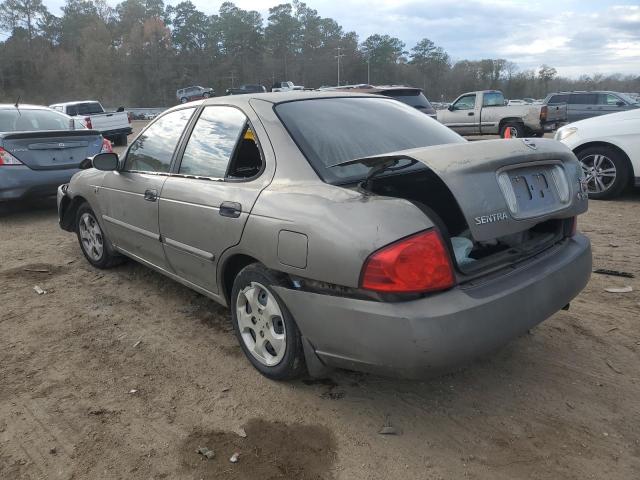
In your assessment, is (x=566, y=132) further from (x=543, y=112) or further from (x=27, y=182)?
(x=543, y=112)

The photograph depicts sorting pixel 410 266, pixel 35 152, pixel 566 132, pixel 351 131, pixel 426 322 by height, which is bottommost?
pixel 426 322

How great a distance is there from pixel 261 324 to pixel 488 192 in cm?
143

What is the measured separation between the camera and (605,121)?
23.5 feet

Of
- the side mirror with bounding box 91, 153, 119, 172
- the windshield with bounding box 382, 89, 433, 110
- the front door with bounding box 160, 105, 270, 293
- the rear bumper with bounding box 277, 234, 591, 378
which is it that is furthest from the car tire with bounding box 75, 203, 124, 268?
the windshield with bounding box 382, 89, 433, 110

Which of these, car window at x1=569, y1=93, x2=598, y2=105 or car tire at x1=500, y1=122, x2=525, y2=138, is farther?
car window at x1=569, y1=93, x2=598, y2=105

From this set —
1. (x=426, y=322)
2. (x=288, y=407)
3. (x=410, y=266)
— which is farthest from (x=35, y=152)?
(x=426, y=322)

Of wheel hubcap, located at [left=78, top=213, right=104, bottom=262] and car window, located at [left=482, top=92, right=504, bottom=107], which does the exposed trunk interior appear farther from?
car window, located at [left=482, top=92, right=504, bottom=107]

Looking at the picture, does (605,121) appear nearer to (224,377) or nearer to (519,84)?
(224,377)

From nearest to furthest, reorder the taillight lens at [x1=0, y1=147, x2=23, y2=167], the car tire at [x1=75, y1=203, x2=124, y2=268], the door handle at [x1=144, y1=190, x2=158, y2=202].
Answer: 1. the door handle at [x1=144, y1=190, x2=158, y2=202]
2. the car tire at [x1=75, y1=203, x2=124, y2=268]
3. the taillight lens at [x1=0, y1=147, x2=23, y2=167]

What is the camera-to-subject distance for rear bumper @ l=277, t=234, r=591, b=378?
2.08 m

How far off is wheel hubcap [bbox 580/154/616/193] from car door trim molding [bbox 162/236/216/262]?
6.08 m

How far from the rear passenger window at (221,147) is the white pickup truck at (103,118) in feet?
55.3

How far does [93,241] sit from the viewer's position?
4902mm

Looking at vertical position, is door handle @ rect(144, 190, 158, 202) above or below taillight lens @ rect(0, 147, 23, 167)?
below
